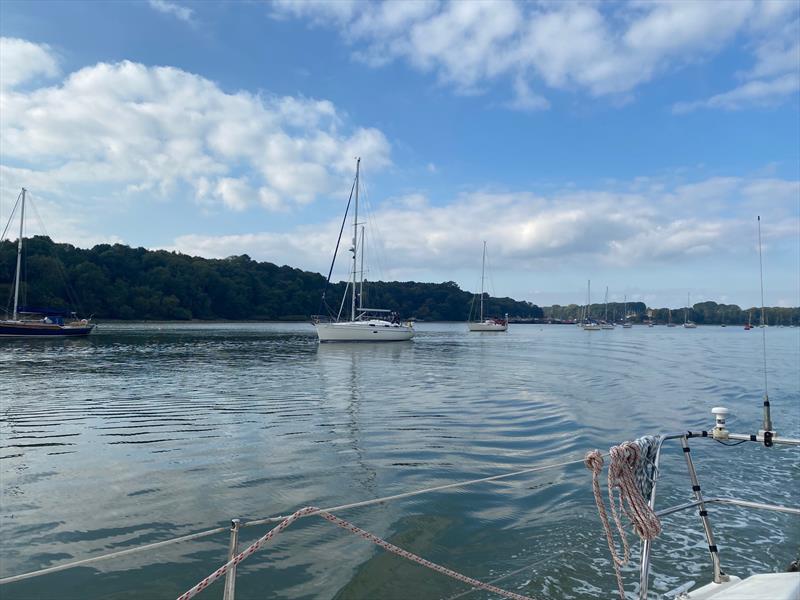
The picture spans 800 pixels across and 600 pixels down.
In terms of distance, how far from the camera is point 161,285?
120 metres

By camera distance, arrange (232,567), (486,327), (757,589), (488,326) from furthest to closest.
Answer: (488,326)
(486,327)
(757,589)
(232,567)

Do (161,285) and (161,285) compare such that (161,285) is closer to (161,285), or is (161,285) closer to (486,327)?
(161,285)

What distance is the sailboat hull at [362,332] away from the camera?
50.1 meters

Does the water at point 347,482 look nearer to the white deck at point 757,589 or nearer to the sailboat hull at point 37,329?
the white deck at point 757,589

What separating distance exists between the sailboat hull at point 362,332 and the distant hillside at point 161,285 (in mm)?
12904

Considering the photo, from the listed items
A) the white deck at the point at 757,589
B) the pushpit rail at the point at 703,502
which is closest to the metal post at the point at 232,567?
the pushpit rail at the point at 703,502

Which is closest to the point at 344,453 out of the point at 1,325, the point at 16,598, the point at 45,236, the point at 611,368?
the point at 16,598

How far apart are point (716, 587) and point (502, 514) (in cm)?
389

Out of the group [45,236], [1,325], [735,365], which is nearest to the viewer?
[735,365]

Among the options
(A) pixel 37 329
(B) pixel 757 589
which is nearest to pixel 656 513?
(B) pixel 757 589

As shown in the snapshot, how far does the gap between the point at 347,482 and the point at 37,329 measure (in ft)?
176

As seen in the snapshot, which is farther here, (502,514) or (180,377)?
(180,377)

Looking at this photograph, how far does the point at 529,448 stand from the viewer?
12.5 meters

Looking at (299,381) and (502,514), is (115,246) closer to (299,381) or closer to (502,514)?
(299,381)
